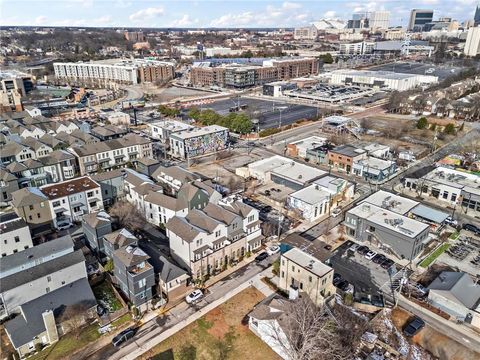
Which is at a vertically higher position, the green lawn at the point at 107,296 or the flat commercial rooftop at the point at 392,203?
the flat commercial rooftop at the point at 392,203

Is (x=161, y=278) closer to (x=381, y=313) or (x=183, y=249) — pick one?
(x=183, y=249)

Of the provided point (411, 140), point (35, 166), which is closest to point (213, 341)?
point (35, 166)

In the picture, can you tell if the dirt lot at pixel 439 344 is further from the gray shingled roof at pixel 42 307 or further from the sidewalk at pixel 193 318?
the gray shingled roof at pixel 42 307

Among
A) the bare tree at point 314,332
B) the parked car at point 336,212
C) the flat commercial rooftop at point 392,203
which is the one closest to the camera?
the bare tree at point 314,332

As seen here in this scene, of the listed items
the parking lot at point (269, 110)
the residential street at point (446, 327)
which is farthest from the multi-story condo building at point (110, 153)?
the residential street at point (446, 327)

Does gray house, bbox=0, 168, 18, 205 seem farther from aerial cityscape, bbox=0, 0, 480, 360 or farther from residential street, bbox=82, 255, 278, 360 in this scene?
residential street, bbox=82, 255, 278, 360

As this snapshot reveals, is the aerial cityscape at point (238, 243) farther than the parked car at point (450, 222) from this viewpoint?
No

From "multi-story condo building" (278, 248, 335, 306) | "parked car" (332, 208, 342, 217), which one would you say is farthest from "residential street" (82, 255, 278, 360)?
"parked car" (332, 208, 342, 217)

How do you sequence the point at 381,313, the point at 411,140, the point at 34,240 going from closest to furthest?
the point at 381,313 < the point at 34,240 < the point at 411,140
